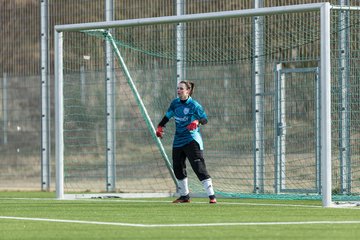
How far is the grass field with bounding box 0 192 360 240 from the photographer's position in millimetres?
10906

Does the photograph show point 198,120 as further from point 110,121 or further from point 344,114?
point 110,121

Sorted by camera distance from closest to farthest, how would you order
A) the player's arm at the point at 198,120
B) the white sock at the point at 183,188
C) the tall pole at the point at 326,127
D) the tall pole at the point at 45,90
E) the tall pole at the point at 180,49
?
the tall pole at the point at 326,127
the player's arm at the point at 198,120
the white sock at the point at 183,188
the tall pole at the point at 180,49
the tall pole at the point at 45,90

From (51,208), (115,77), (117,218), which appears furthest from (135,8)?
(117,218)

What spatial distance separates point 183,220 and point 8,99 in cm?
1286

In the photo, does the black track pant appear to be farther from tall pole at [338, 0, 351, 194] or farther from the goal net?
tall pole at [338, 0, 351, 194]

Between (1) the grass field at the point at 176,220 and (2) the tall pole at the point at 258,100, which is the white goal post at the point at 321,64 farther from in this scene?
(2) the tall pole at the point at 258,100

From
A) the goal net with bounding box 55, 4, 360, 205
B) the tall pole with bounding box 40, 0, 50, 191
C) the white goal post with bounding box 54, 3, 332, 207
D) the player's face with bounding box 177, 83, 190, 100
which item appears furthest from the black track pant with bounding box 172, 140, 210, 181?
the tall pole with bounding box 40, 0, 50, 191

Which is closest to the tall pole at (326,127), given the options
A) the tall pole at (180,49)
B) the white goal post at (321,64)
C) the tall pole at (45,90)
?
the white goal post at (321,64)

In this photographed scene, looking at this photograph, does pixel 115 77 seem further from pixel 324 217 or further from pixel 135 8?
pixel 324 217

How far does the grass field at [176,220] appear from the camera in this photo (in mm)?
10906

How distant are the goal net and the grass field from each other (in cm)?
228

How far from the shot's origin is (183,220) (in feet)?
41.9

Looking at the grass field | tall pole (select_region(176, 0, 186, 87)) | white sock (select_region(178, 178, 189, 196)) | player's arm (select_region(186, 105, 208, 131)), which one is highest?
tall pole (select_region(176, 0, 186, 87))

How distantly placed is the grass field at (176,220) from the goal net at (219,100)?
7.49 feet
